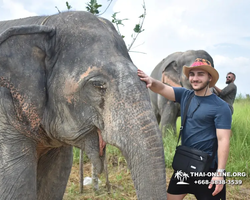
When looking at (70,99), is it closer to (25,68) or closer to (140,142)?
(25,68)

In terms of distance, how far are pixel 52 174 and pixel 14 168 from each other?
708mm

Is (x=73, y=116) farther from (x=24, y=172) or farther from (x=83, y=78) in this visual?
(x=24, y=172)

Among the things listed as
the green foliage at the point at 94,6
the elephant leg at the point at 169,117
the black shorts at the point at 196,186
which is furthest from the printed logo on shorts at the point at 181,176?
the elephant leg at the point at 169,117

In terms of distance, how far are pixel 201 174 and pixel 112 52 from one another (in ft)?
3.89

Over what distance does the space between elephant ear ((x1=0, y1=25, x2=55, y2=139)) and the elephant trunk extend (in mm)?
540

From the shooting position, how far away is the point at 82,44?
78.3 inches

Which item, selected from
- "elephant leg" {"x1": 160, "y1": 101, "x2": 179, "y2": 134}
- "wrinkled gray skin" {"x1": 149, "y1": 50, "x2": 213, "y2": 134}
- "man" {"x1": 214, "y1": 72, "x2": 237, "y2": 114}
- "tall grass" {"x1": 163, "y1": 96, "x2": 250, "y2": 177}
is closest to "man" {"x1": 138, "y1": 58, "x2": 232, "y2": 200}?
"tall grass" {"x1": 163, "y1": 96, "x2": 250, "y2": 177}

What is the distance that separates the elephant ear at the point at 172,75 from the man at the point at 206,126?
15.3 ft

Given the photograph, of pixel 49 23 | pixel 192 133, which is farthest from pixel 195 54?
pixel 49 23

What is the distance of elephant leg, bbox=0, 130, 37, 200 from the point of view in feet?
6.97

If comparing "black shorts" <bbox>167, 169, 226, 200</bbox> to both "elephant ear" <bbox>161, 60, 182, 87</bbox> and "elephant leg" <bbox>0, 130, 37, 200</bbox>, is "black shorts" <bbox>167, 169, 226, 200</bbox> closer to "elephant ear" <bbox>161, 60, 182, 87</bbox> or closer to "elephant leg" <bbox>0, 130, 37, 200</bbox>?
"elephant leg" <bbox>0, 130, 37, 200</bbox>

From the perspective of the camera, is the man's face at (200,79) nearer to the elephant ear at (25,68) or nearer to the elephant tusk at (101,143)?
the elephant tusk at (101,143)

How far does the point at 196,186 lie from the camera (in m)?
2.58

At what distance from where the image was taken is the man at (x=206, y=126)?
2406 mm
